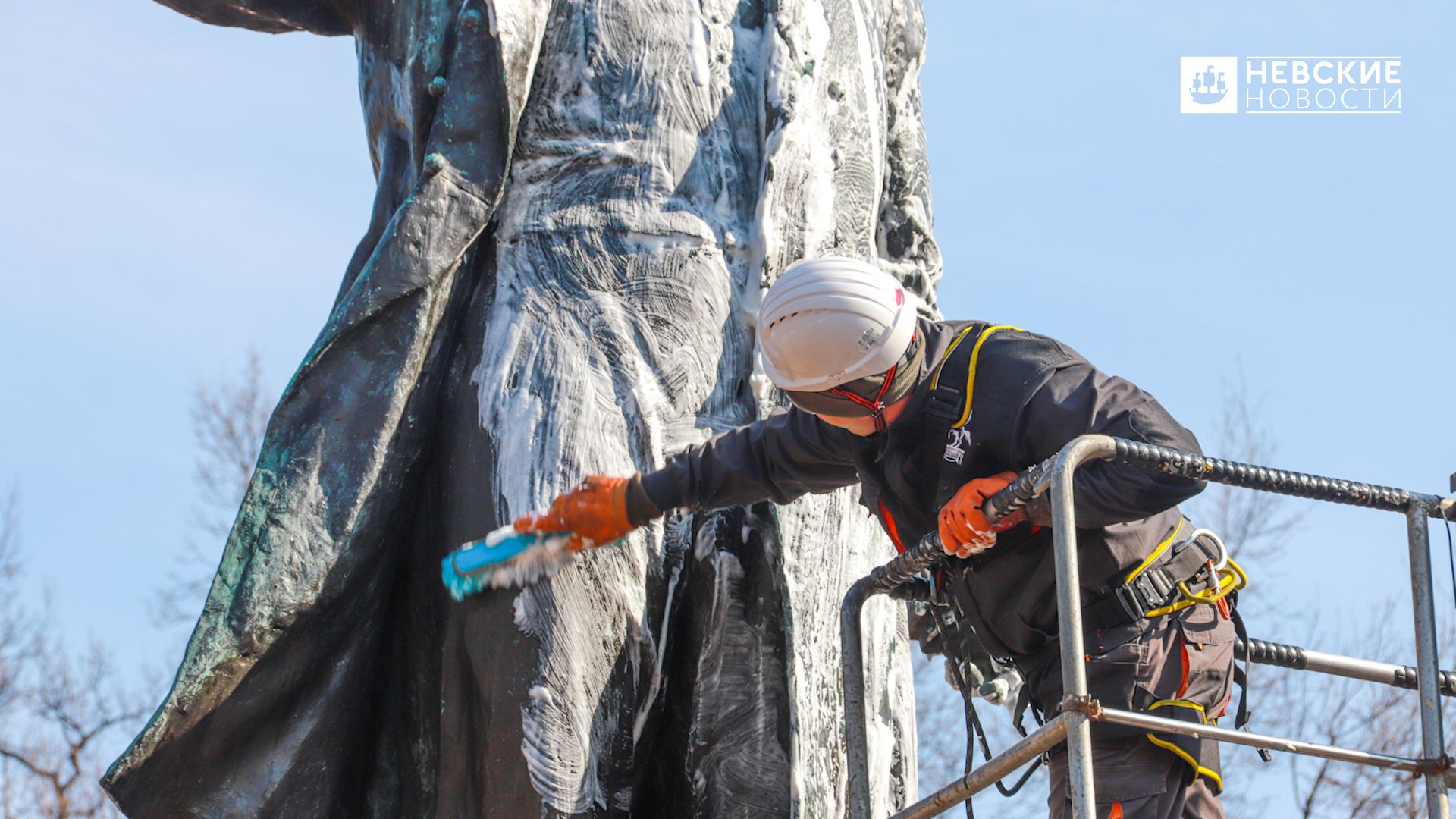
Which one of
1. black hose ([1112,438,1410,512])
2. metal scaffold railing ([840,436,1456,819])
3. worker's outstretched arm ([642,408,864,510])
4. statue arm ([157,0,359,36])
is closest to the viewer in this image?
metal scaffold railing ([840,436,1456,819])

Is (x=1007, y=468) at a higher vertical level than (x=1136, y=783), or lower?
higher

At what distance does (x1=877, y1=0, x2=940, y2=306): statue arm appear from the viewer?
4.94 meters

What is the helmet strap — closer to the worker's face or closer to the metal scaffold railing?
the worker's face

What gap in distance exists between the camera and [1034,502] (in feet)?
10.4

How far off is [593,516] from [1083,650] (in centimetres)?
119

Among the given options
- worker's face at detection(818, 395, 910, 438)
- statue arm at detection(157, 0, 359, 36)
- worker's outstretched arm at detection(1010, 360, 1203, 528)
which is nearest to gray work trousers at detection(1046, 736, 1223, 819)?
worker's outstretched arm at detection(1010, 360, 1203, 528)

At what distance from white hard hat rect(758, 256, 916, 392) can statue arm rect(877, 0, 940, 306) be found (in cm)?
137

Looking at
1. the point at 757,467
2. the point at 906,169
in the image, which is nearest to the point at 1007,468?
the point at 757,467

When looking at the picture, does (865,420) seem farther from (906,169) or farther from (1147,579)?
(906,169)

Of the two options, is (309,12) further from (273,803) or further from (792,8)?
(273,803)

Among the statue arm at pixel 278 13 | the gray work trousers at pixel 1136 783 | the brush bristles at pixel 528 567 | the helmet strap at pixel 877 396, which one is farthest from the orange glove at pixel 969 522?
the statue arm at pixel 278 13

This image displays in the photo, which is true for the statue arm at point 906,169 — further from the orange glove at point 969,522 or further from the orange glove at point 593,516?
the orange glove at point 969,522

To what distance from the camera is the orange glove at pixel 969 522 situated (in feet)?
10.5

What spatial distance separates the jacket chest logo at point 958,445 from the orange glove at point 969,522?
152mm
